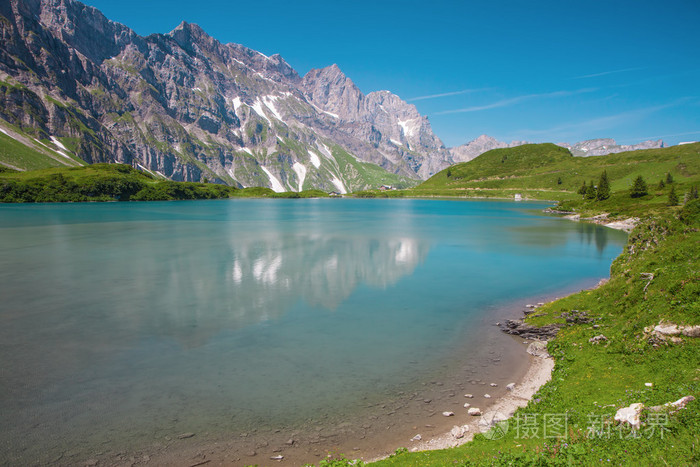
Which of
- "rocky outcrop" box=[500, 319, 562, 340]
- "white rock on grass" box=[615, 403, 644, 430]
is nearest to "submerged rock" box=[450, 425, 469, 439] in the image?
"white rock on grass" box=[615, 403, 644, 430]

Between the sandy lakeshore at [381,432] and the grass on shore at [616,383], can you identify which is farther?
the sandy lakeshore at [381,432]

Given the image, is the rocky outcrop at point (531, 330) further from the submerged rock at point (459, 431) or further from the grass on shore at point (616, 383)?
the submerged rock at point (459, 431)

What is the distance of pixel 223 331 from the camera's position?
24688 mm

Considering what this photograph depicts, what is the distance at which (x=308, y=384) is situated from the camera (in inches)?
696

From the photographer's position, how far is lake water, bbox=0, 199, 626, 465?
15180 mm

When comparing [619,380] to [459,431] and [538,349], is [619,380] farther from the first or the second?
[538,349]

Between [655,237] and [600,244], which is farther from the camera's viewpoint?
[600,244]

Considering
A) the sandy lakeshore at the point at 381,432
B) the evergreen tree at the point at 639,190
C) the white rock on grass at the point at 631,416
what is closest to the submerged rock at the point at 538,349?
the sandy lakeshore at the point at 381,432

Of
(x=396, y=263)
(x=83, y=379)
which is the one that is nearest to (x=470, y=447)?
(x=83, y=379)

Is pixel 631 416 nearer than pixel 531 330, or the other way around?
pixel 631 416

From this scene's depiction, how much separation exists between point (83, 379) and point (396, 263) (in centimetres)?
3591

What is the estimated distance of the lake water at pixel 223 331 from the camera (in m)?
15.2

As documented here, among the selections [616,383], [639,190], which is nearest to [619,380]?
[616,383]

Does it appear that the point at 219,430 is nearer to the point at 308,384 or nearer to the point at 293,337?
the point at 308,384
